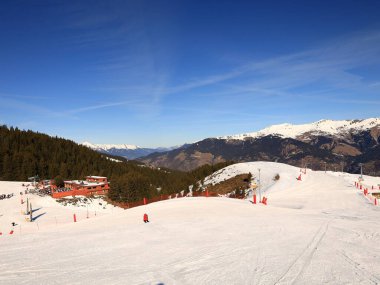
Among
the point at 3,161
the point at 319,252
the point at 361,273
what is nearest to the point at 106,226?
the point at 319,252

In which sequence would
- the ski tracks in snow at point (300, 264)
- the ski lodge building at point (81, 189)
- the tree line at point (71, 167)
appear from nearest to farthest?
the ski tracks in snow at point (300, 264), the ski lodge building at point (81, 189), the tree line at point (71, 167)

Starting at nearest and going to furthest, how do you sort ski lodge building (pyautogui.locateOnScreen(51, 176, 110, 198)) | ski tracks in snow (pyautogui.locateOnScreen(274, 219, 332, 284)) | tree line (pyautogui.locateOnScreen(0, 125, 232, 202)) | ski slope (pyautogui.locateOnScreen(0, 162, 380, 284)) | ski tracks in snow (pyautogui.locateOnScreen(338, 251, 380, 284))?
ski tracks in snow (pyautogui.locateOnScreen(338, 251, 380, 284)) → ski tracks in snow (pyautogui.locateOnScreen(274, 219, 332, 284)) → ski slope (pyautogui.locateOnScreen(0, 162, 380, 284)) → ski lodge building (pyautogui.locateOnScreen(51, 176, 110, 198)) → tree line (pyautogui.locateOnScreen(0, 125, 232, 202))

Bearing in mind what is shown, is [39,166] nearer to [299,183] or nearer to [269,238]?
[299,183]

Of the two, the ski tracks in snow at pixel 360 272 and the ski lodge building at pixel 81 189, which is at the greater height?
the ski tracks in snow at pixel 360 272

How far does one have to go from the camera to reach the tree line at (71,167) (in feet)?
341

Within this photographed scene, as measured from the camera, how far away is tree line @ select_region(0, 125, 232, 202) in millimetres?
103812

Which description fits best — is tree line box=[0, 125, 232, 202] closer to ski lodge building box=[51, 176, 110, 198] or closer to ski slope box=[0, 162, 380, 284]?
ski lodge building box=[51, 176, 110, 198]

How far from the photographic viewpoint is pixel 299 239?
17.0 m

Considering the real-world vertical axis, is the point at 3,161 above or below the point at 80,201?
above

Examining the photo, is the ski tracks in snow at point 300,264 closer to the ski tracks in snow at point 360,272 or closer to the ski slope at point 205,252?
the ski slope at point 205,252

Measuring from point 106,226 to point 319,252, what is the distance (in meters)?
17.1

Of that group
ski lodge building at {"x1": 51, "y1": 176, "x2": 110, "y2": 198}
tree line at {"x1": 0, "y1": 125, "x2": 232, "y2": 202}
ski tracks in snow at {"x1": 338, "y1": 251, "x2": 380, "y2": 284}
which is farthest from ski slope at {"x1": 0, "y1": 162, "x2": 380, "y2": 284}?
tree line at {"x1": 0, "y1": 125, "x2": 232, "y2": 202}

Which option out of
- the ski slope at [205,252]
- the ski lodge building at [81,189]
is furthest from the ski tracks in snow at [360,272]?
the ski lodge building at [81,189]

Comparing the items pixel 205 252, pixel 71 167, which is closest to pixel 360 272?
pixel 205 252
